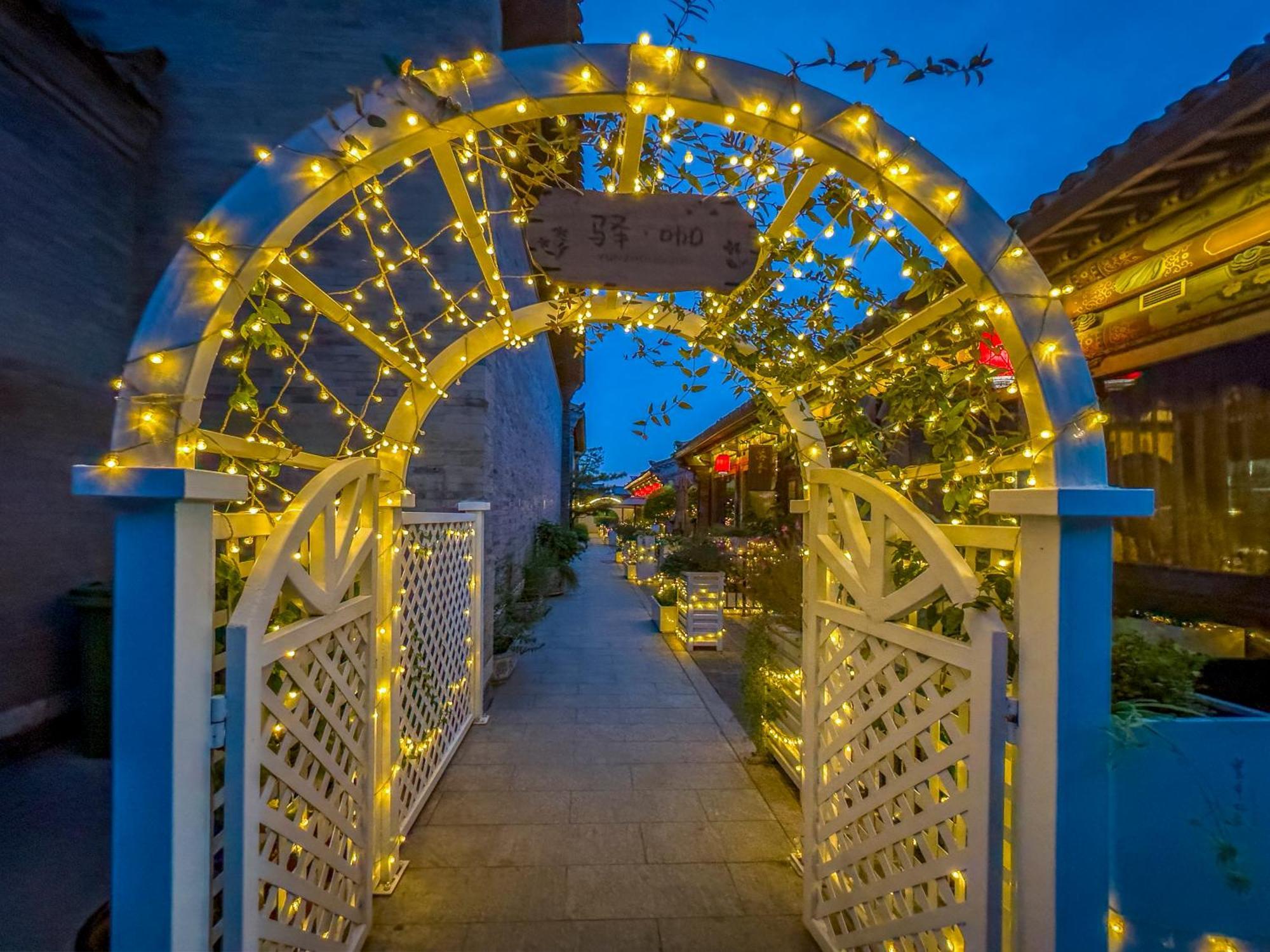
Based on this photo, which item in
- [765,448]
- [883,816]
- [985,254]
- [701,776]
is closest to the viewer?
[985,254]

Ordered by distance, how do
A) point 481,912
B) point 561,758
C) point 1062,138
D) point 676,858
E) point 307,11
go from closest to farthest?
point 481,912 < point 676,858 < point 561,758 < point 307,11 < point 1062,138

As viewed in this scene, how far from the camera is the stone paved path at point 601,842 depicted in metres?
2.51

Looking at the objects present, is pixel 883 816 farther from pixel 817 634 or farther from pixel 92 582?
pixel 92 582

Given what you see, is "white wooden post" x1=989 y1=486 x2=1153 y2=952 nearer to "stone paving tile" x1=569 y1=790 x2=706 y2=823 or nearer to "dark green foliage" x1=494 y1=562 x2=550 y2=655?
"stone paving tile" x1=569 y1=790 x2=706 y2=823

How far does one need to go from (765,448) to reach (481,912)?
28.0ft

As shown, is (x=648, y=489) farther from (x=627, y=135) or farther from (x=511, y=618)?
(x=627, y=135)

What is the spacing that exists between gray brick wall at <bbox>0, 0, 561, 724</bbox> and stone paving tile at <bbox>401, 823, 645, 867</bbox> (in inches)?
104

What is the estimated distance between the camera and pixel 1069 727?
1612 mm

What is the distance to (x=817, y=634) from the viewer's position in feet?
8.61

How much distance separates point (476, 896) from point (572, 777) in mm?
1164

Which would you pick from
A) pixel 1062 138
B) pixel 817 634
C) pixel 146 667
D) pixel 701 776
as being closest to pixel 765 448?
pixel 701 776

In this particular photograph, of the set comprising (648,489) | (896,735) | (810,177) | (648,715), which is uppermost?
(810,177)

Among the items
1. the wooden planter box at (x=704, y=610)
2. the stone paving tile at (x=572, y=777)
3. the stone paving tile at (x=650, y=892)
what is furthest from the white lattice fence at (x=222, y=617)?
the wooden planter box at (x=704, y=610)

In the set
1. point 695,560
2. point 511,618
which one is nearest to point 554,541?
point 695,560
